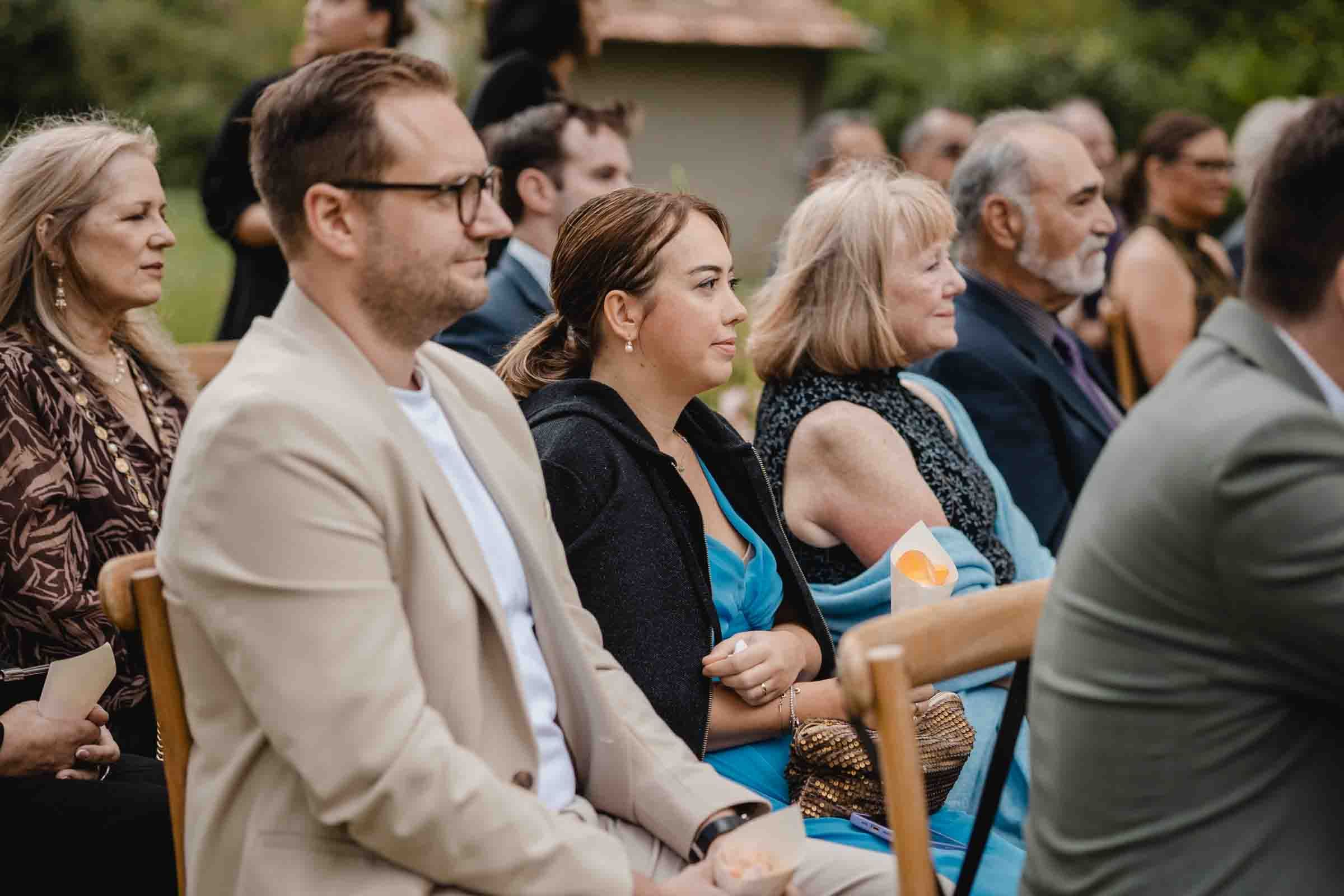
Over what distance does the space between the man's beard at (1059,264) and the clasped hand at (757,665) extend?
2121mm

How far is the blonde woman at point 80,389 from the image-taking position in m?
2.74

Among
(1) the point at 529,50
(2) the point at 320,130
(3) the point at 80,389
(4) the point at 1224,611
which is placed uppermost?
(2) the point at 320,130

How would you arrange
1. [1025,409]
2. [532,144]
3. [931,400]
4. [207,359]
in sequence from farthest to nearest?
[532,144]
[1025,409]
[207,359]
[931,400]

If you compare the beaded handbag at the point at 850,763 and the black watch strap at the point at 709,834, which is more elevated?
the black watch strap at the point at 709,834

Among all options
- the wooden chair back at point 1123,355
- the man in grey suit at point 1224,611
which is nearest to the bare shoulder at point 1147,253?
the wooden chair back at point 1123,355

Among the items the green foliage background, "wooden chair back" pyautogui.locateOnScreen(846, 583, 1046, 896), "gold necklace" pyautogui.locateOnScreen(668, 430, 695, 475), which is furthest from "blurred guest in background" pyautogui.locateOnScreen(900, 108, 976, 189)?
the green foliage background

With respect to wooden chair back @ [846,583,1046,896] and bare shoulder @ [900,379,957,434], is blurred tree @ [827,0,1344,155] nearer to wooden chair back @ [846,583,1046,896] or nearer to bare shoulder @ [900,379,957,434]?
bare shoulder @ [900,379,957,434]

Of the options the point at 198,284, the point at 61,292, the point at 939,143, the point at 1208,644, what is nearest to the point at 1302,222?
the point at 1208,644

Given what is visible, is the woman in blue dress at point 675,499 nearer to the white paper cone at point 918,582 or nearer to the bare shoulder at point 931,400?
the white paper cone at point 918,582

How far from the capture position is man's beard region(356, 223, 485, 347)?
6.63 feet

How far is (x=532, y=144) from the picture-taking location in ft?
15.7

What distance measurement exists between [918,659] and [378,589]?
2.38 feet

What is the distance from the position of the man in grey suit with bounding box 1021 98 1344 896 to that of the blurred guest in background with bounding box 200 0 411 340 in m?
3.54

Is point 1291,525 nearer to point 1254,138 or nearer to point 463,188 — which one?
point 463,188
